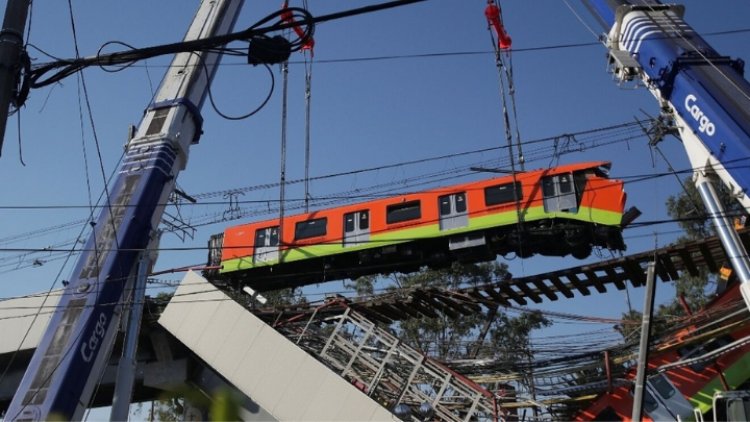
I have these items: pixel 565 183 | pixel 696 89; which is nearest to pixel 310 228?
pixel 565 183

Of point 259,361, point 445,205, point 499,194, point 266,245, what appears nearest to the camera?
point 259,361

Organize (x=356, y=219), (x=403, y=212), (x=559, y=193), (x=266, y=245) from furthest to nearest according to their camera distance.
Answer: (x=266, y=245), (x=356, y=219), (x=403, y=212), (x=559, y=193)

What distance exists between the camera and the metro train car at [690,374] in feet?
46.5

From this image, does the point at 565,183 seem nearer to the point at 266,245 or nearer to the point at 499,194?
the point at 499,194

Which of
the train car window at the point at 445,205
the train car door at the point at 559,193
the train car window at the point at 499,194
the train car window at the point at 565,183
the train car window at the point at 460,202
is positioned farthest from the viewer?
the train car window at the point at 445,205

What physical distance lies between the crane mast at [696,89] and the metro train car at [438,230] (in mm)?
5888

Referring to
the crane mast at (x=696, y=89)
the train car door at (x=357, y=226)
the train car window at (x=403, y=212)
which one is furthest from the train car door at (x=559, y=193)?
the crane mast at (x=696, y=89)

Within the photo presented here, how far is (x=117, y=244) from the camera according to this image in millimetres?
11250

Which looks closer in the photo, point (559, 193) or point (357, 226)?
point (559, 193)

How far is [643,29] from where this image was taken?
40.2ft

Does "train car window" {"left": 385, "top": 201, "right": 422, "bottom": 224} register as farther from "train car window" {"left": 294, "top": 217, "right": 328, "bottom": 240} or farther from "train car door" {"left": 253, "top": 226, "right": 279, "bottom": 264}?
"train car door" {"left": 253, "top": 226, "right": 279, "bottom": 264}

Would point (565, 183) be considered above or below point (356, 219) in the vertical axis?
below

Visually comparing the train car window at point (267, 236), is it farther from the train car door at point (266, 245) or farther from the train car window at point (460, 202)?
the train car window at point (460, 202)

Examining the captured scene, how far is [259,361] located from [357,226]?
24.3ft
